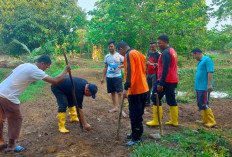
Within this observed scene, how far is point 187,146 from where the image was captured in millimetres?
3557

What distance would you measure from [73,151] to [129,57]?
6.01 feet

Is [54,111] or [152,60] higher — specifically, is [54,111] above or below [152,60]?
below

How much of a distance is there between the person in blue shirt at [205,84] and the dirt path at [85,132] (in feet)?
1.17

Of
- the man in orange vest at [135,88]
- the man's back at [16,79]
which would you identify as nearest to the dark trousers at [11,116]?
the man's back at [16,79]

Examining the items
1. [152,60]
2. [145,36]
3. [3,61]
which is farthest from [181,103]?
[3,61]

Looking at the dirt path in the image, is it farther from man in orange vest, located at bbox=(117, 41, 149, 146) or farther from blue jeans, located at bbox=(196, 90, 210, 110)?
blue jeans, located at bbox=(196, 90, 210, 110)

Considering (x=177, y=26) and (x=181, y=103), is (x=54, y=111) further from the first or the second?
(x=177, y=26)

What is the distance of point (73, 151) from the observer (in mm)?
3293

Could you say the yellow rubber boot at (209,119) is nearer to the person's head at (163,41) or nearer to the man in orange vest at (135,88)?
the person's head at (163,41)

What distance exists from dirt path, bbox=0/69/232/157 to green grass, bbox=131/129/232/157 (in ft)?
0.99

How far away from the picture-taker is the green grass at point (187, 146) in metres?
3.26

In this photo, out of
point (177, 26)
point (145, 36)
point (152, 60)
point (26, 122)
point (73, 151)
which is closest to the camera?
point (73, 151)

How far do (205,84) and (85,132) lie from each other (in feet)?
9.79

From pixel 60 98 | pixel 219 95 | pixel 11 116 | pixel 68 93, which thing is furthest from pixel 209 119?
pixel 219 95
